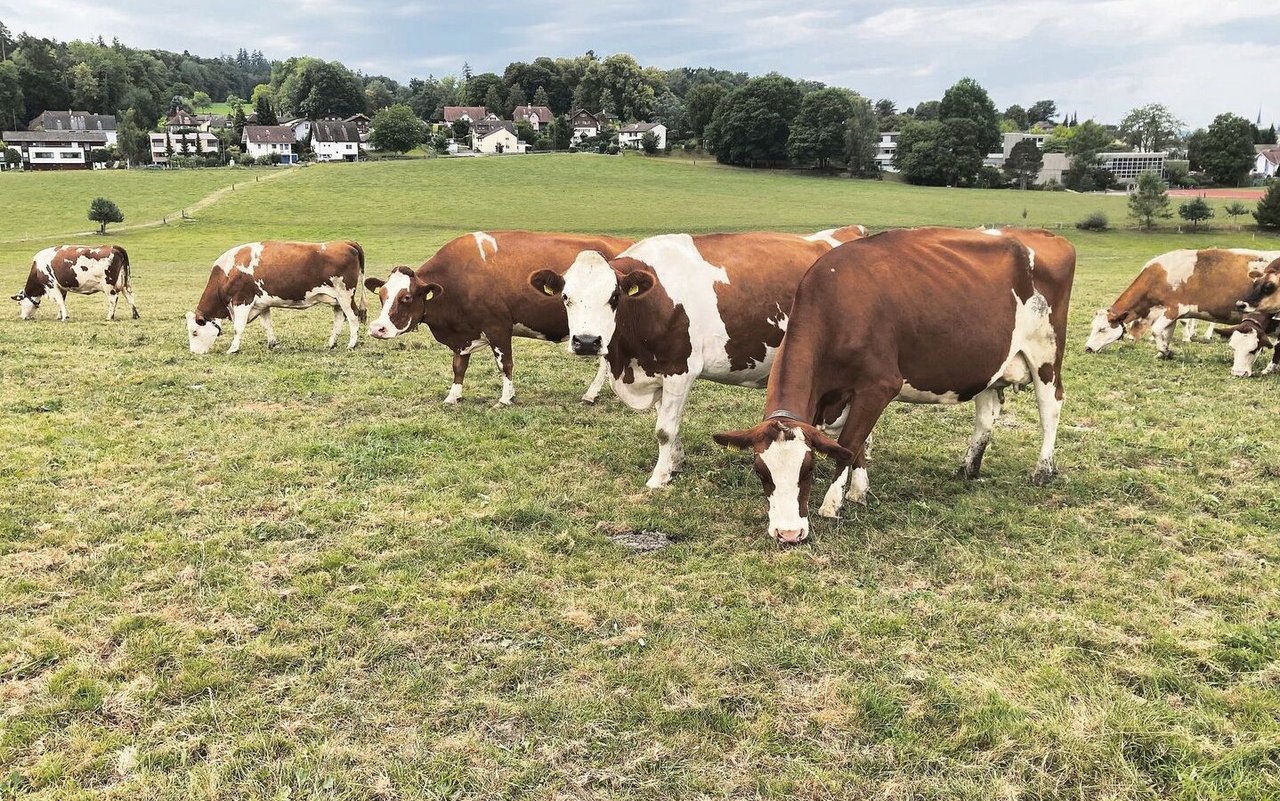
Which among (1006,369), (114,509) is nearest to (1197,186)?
(1006,369)

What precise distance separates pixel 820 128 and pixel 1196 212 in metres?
45.3

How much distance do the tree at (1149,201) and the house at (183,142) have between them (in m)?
130

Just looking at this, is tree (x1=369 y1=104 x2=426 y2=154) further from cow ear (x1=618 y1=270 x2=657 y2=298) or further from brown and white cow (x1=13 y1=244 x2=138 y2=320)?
cow ear (x1=618 y1=270 x2=657 y2=298)

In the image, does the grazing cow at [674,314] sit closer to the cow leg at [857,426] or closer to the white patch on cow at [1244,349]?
the cow leg at [857,426]

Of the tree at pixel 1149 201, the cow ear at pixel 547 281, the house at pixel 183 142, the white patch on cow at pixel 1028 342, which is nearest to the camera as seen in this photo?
the white patch on cow at pixel 1028 342

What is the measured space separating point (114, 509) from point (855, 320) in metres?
6.94

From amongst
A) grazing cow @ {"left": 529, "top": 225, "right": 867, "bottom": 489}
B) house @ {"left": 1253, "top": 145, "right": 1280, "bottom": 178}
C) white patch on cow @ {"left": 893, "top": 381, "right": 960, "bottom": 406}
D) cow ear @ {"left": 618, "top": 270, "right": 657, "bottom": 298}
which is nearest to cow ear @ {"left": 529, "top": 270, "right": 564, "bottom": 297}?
grazing cow @ {"left": 529, "top": 225, "right": 867, "bottom": 489}

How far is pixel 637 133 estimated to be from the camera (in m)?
131

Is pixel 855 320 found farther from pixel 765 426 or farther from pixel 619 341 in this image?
pixel 619 341

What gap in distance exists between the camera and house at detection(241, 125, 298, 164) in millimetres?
119375

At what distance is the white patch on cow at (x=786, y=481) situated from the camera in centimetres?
575

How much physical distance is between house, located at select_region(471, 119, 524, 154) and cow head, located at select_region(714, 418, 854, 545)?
5074 inches

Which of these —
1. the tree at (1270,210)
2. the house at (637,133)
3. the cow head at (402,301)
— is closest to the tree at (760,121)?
the house at (637,133)

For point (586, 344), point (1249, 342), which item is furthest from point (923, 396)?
point (1249, 342)
